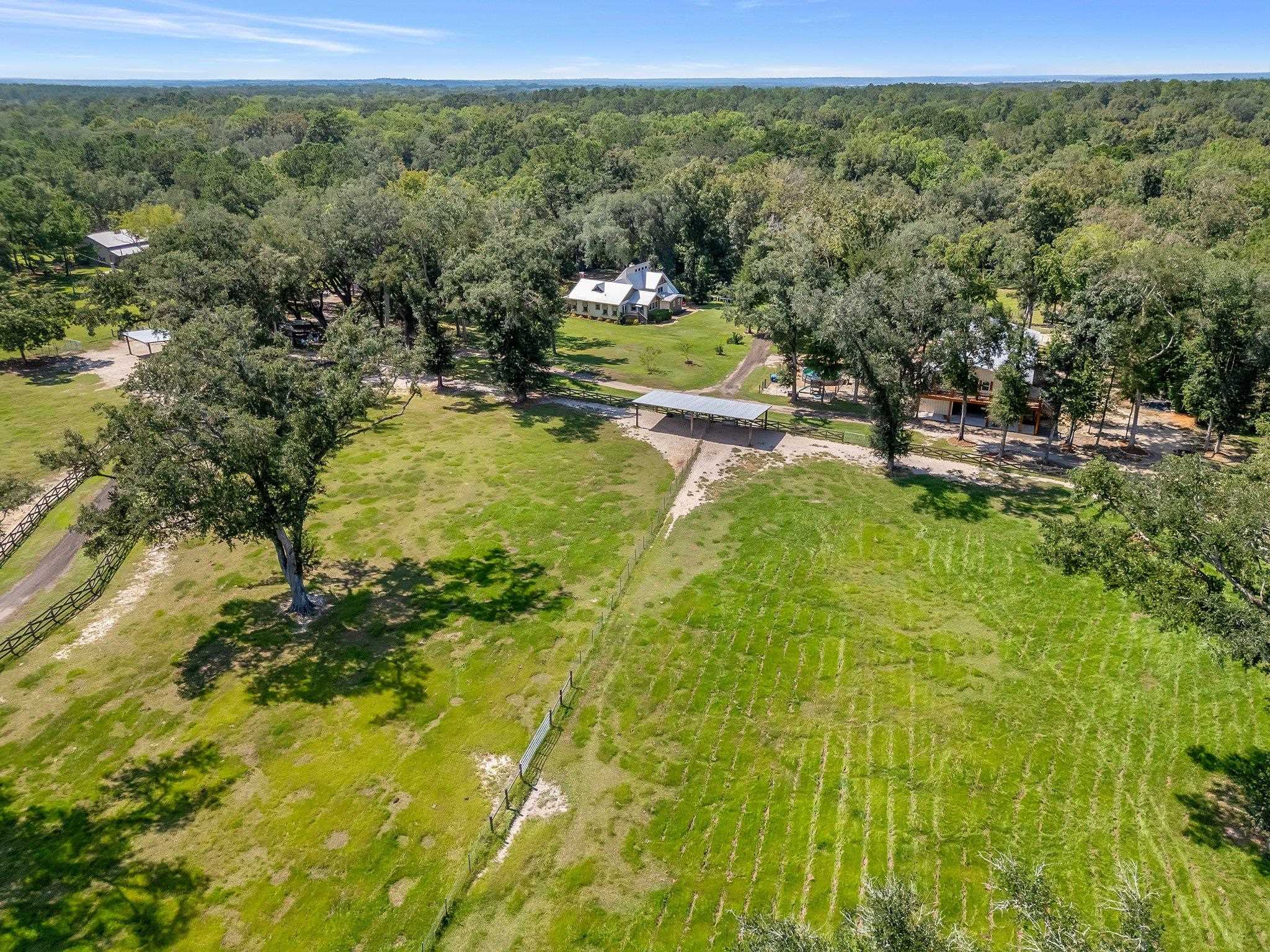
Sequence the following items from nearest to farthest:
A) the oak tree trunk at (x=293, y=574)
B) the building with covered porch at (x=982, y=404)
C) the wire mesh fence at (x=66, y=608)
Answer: the wire mesh fence at (x=66, y=608) → the oak tree trunk at (x=293, y=574) → the building with covered porch at (x=982, y=404)

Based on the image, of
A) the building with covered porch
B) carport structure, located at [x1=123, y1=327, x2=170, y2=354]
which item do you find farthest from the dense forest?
the building with covered porch

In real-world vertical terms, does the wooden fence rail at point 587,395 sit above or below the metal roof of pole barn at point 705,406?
below

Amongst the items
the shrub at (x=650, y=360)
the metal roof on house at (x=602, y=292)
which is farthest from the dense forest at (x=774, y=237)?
the shrub at (x=650, y=360)

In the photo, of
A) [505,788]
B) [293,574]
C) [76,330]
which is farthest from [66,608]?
[76,330]

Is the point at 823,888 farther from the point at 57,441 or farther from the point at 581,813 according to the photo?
the point at 57,441

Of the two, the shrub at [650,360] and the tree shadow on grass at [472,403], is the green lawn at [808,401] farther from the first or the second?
the tree shadow on grass at [472,403]

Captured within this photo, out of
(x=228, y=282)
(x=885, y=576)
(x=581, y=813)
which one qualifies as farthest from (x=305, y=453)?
(x=228, y=282)
